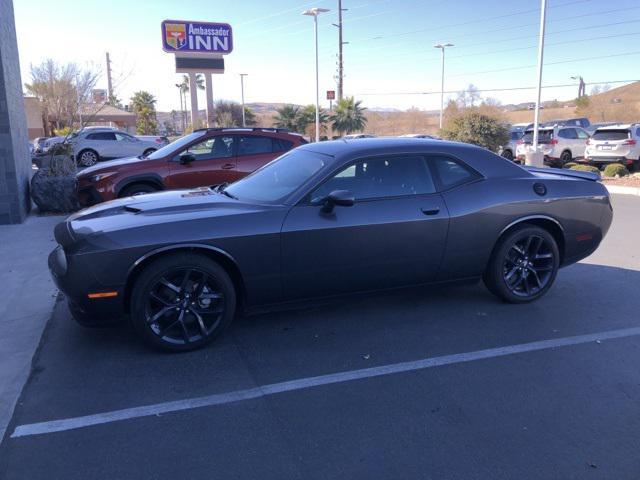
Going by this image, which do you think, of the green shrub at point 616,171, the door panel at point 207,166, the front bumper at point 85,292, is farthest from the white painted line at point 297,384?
the green shrub at point 616,171

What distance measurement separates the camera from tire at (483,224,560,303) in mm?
5078

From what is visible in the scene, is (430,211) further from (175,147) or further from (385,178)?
(175,147)

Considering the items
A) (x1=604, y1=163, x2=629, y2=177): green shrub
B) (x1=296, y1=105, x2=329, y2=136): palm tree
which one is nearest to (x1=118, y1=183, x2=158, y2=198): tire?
(x1=604, y1=163, x2=629, y2=177): green shrub

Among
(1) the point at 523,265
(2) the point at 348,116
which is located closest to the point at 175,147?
(1) the point at 523,265

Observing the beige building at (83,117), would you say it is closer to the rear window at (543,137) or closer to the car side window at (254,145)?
Result: the rear window at (543,137)

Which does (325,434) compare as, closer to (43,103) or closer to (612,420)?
(612,420)

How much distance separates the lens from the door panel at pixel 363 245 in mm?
4336

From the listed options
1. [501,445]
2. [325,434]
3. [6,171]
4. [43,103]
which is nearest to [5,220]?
[6,171]

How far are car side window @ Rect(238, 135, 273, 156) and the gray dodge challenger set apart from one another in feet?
13.8

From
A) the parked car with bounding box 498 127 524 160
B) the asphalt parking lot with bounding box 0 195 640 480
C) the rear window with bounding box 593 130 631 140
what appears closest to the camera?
the asphalt parking lot with bounding box 0 195 640 480

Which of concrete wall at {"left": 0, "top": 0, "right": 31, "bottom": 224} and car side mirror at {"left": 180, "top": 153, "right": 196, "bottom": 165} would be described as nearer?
car side mirror at {"left": 180, "top": 153, "right": 196, "bottom": 165}

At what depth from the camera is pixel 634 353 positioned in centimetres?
416

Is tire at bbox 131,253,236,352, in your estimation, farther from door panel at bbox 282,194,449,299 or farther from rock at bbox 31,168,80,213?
rock at bbox 31,168,80,213

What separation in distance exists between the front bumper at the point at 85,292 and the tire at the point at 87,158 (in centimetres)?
2128
